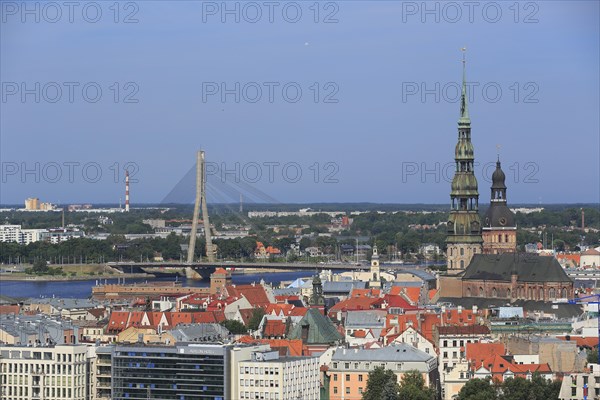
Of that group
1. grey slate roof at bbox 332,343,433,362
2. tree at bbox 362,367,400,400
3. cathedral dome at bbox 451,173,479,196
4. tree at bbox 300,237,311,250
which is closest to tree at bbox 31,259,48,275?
tree at bbox 300,237,311,250

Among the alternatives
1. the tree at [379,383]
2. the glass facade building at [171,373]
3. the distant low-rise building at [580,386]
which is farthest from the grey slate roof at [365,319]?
the distant low-rise building at [580,386]

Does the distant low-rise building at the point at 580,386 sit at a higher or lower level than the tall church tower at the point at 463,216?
lower

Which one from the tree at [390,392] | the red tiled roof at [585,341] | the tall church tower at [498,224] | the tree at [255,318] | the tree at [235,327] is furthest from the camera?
the tall church tower at [498,224]

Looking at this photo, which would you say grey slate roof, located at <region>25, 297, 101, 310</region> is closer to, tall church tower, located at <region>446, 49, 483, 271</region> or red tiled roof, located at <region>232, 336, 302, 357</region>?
tall church tower, located at <region>446, 49, 483, 271</region>

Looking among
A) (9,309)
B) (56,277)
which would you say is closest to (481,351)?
(9,309)

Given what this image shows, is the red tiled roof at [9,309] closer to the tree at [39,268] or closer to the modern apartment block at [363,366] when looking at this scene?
the modern apartment block at [363,366]

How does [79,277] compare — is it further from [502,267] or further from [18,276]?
[502,267]
